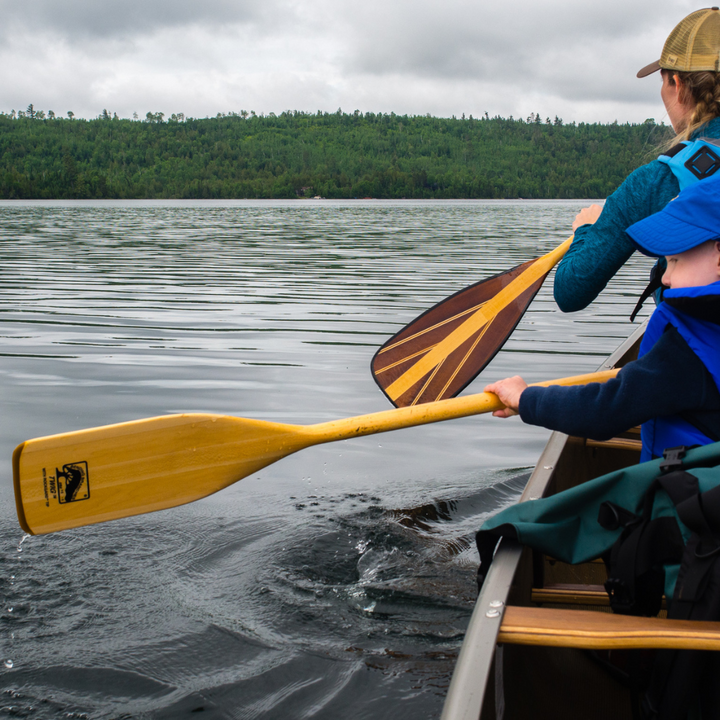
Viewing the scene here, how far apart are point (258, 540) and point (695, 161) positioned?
2645 mm

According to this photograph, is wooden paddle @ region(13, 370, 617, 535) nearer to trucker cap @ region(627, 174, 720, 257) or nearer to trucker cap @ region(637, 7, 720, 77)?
trucker cap @ region(627, 174, 720, 257)

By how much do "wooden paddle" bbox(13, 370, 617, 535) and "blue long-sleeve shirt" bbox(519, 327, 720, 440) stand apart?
410mm

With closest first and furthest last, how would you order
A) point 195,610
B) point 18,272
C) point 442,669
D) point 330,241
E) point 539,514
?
point 539,514 < point 442,669 < point 195,610 < point 18,272 < point 330,241

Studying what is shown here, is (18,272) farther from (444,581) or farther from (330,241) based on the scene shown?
(444,581)

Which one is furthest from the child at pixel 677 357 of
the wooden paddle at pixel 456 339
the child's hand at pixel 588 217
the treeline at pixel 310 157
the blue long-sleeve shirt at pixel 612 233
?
the treeline at pixel 310 157

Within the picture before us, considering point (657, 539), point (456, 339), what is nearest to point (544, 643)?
A: point (657, 539)

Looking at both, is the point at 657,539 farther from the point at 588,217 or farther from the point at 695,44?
the point at 695,44

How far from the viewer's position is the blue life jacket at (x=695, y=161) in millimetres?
2004

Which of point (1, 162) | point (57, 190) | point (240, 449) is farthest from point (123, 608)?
point (1, 162)

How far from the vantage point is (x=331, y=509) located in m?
4.17

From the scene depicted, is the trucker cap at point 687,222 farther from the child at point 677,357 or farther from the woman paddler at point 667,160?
the woman paddler at point 667,160

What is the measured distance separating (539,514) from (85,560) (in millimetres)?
2385

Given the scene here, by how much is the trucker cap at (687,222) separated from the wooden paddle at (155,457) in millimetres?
595

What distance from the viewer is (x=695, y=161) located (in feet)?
6.68
